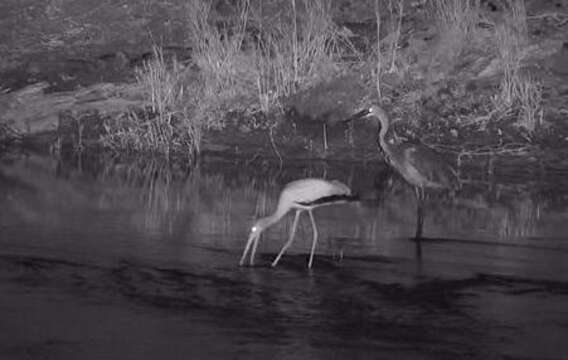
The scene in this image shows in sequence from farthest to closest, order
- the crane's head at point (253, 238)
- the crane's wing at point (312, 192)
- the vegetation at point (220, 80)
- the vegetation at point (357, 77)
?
the vegetation at point (220, 80)
the vegetation at point (357, 77)
the crane's wing at point (312, 192)
the crane's head at point (253, 238)

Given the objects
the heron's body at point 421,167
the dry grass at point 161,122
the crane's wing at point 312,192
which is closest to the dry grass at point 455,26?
the dry grass at point 161,122

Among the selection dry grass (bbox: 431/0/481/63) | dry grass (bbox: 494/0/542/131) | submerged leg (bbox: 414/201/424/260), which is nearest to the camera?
submerged leg (bbox: 414/201/424/260)

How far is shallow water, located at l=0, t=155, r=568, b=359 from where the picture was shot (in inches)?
375

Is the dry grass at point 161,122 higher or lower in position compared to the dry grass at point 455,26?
lower

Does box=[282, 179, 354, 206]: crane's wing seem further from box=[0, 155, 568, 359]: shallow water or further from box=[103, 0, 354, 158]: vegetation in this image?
box=[103, 0, 354, 158]: vegetation

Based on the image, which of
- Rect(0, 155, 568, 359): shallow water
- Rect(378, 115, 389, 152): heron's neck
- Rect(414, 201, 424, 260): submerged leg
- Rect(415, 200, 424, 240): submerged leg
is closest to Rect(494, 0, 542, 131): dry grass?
Rect(0, 155, 568, 359): shallow water

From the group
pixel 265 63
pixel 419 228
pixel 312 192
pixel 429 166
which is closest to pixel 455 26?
pixel 265 63

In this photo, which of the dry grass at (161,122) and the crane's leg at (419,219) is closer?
the crane's leg at (419,219)

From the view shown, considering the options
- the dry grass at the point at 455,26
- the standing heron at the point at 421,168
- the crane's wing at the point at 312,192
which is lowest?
the crane's wing at the point at 312,192

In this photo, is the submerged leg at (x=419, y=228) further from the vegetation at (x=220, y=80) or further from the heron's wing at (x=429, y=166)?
the vegetation at (x=220, y=80)

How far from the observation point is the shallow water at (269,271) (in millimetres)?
9523

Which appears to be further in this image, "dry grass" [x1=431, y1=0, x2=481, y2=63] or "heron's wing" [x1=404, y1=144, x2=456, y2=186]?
"dry grass" [x1=431, y1=0, x2=481, y2=63]

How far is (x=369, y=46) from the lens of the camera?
74.1ft

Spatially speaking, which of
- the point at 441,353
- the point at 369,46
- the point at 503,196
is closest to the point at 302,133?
the point at 369,46
